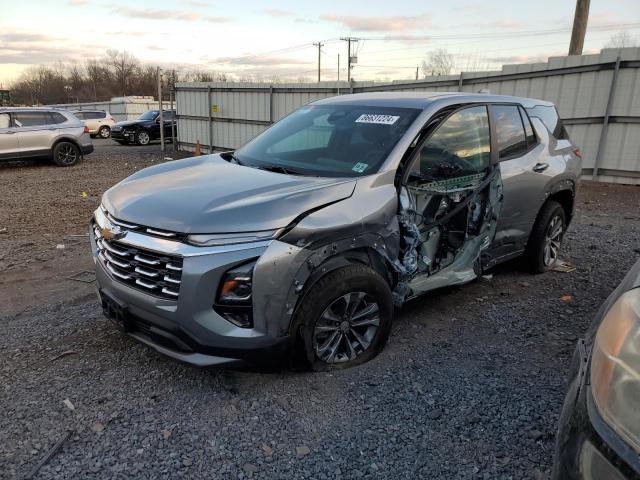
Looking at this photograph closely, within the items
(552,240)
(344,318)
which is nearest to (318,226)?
(344,318)

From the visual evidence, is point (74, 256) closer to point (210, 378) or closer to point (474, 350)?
point (210, 378)

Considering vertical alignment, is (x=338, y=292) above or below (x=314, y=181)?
below

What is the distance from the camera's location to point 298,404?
2889 mm

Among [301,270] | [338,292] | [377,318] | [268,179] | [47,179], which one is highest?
[268,179]

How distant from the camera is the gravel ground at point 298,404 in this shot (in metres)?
2.45

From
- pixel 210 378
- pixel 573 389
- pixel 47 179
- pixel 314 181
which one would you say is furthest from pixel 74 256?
pixel 47 179

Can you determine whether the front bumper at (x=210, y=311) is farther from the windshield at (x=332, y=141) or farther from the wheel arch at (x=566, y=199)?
the wheel arch at (x=566, y=199)

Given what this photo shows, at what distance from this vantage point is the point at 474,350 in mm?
3559

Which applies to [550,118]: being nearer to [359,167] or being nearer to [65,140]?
[359,167]

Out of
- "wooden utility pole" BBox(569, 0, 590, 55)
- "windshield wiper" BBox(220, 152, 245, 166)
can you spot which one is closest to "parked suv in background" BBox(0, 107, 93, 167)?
"windshield wiper" BBox(220, 152, 245, 166)

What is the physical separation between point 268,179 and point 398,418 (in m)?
1.65

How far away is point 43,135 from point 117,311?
490 inches

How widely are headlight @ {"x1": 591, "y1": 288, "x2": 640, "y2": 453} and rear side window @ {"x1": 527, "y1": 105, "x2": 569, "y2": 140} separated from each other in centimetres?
386

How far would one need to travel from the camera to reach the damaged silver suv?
265 centimetres
